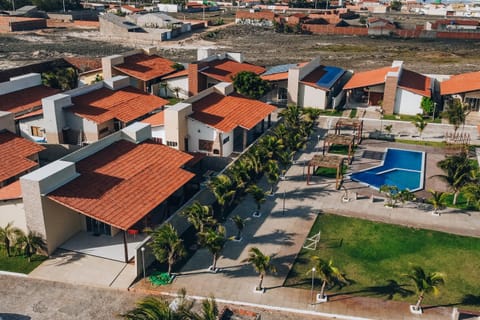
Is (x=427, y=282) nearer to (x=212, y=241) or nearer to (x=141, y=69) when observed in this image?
(x=212, y=241)

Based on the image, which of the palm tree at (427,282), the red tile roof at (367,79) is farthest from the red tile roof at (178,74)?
the palm tree at (427,282)

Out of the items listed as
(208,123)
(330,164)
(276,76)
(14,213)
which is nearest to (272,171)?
(330,164)

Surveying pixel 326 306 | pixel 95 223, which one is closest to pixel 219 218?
pixel 95 223

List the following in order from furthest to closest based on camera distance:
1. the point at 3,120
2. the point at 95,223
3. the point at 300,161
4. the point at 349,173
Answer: the point at 300,161 < the point at 349,173 < the point at 3,120 < the point at 95,223

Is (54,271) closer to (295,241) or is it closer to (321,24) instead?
(295,241)

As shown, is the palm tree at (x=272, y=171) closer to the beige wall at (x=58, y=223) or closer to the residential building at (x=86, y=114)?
the beige wall at (x=58, y=223)

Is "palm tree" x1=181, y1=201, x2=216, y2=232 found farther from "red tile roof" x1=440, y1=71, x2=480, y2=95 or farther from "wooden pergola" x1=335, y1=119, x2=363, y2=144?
"red tile roof" x1=440, y1=71, x2=480, y2=95
